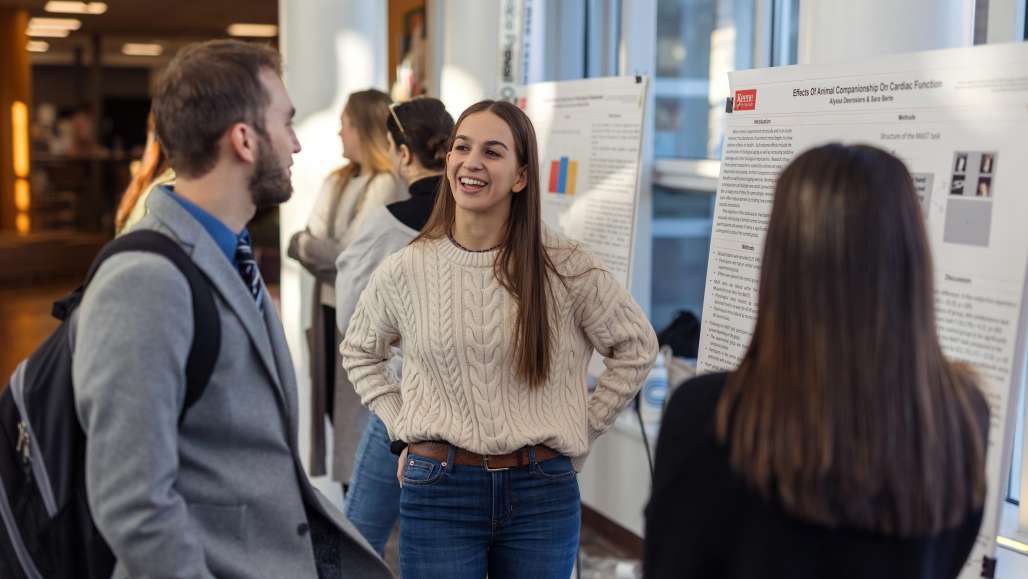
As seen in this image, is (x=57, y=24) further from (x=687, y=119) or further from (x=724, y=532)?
(x=724, y=532)

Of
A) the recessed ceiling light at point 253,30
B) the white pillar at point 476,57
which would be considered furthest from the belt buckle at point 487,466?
the recessed ceiling light at point 253,30

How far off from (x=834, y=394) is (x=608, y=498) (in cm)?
356

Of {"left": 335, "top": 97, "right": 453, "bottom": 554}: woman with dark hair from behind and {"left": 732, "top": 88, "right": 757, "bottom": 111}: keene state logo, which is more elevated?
{"left": 732, "top": 88, "right": 757, "bottom": 111}: keene state logo

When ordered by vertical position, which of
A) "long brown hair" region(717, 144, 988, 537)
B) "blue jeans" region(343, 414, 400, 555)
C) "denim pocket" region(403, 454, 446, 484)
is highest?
"long brown hair" region(717, 144, 988, 537)

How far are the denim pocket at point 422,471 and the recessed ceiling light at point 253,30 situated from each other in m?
14.9

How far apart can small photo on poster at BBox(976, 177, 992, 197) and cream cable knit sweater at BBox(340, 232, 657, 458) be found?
744mm

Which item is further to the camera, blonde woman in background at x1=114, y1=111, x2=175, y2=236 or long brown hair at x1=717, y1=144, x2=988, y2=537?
blonde woman in background at x1=114, y1=111, x2=175, y2=236

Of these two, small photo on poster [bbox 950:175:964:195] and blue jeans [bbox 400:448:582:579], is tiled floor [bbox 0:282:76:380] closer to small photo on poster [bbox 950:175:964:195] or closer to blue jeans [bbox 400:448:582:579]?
blue jeans [bbox 400:448:582:579]

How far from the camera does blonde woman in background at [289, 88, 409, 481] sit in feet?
13.1

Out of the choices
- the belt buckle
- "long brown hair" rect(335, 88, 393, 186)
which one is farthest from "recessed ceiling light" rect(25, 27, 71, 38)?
the belt buckle

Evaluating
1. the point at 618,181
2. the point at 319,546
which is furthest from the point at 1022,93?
the point at 618,181

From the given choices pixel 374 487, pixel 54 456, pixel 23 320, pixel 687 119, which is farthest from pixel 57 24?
pixel 54 456

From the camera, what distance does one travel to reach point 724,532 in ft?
4.21

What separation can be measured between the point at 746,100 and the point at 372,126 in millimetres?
1759
